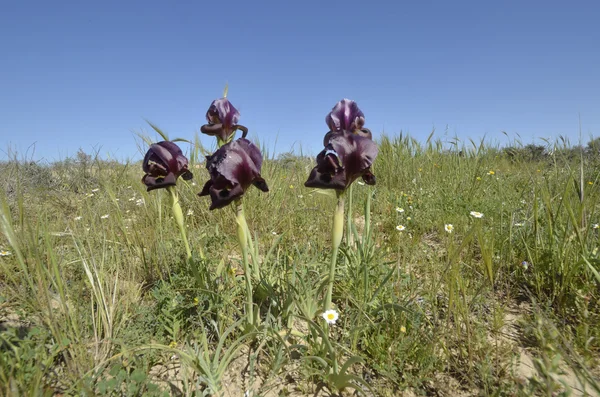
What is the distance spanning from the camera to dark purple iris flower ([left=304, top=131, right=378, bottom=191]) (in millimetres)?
1277

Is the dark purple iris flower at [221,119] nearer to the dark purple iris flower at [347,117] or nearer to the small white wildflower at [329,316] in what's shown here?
the dark purple iris flower at [347,117]

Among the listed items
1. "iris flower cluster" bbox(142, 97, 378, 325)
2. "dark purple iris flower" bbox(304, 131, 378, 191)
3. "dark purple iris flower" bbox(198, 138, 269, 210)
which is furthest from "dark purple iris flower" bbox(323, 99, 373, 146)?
"dark purple iris flower" bbox(198, 138, 269, 210)

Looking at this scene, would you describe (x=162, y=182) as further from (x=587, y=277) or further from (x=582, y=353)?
(x=587, y=277)

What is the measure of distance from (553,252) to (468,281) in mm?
571

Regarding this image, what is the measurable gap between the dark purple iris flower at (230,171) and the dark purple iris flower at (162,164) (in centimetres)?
41

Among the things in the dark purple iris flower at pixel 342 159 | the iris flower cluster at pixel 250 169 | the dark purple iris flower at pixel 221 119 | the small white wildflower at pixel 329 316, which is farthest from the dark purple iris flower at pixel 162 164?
the small white wildflower at pixel 329 316

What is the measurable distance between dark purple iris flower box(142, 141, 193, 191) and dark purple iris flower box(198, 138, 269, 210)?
1.34 ft

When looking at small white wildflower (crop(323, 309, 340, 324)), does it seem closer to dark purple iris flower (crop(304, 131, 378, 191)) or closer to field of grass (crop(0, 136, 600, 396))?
field of grass (crop(0, 136, 600, 396))

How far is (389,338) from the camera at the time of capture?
1527 millimetres

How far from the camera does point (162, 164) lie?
65.7 inches

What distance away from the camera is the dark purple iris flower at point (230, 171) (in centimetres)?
133

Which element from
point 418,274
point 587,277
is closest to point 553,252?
point 587,277

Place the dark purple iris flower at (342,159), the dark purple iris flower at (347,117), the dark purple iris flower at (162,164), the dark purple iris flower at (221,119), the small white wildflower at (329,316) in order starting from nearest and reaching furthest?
the dark purple iris flower at (342,159)
the small white wildflower at (329,316)
the dark purple iris flower at (162,164)
the dark purple iris flower at (347,117)
the dark purple iris flower at (221,119)

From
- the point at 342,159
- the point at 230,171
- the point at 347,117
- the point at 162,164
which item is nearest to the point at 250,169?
the point at 230,171
